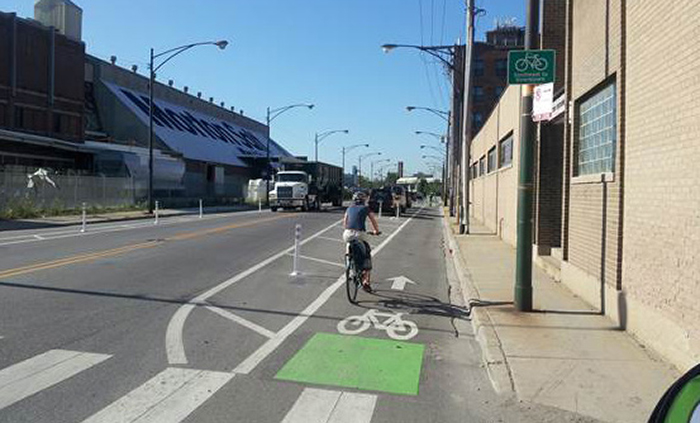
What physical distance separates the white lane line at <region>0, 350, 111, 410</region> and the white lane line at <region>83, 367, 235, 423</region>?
76 centimetres

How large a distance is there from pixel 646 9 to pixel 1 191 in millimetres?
31717

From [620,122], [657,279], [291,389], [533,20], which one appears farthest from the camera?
[533,20]

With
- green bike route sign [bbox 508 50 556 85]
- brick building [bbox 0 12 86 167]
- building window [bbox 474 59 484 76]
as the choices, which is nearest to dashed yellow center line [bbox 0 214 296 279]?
green bike route sign [bbox 508 50 556 85]

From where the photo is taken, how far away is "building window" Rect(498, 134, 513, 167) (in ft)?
69.0

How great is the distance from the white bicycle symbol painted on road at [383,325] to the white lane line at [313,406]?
242 centimetres

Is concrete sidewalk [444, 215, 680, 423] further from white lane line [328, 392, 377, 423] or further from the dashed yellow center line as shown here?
the dashed yellow center line

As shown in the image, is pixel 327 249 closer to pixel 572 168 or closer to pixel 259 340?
pixel 572 168

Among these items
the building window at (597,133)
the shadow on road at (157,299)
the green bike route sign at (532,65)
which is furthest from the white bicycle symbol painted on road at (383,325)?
the green bike route sign at (532,65)

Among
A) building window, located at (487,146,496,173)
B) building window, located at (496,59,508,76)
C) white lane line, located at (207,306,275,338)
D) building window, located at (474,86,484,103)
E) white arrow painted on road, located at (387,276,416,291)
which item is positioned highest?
building window, located at (496,59,508,76)

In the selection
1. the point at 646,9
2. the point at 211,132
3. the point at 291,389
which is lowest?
the point at 291,389

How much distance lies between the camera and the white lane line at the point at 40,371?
18.6 ft

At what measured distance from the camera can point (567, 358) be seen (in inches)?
274

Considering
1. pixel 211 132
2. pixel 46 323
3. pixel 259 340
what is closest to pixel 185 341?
pixel 259 340

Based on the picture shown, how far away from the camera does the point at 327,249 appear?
19.0m
